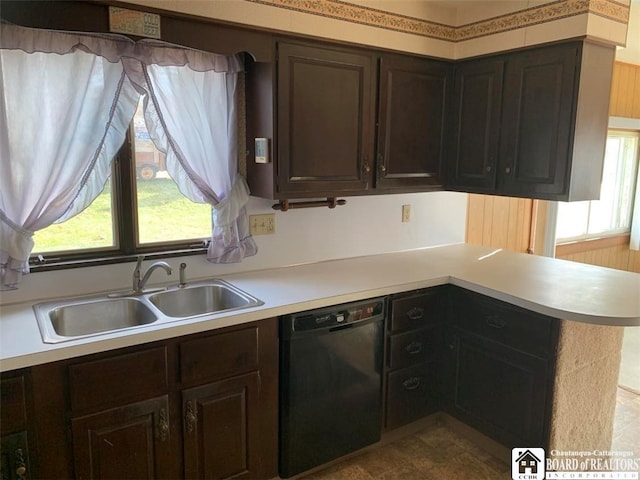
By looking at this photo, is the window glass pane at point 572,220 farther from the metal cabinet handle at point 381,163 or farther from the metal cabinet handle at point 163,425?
the metal cabinet handle at point 163,425

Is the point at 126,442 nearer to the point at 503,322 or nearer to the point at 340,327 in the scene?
the point at 340,327

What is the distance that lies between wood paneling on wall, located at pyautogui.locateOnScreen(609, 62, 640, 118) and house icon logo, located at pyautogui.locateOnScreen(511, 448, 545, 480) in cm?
389

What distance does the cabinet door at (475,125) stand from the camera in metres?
2.69

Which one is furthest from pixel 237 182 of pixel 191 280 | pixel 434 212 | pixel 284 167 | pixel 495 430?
pixel 495 430

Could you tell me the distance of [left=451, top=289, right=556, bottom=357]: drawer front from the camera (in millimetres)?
2143

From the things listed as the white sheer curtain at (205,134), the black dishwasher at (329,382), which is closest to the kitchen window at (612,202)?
the black dishwasher at (329,382)

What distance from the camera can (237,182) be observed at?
2434 millimetres

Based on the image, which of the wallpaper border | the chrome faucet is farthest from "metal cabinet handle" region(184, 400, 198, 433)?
the wallpaper border

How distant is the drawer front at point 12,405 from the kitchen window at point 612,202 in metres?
4.79

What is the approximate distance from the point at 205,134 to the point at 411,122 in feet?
3.76

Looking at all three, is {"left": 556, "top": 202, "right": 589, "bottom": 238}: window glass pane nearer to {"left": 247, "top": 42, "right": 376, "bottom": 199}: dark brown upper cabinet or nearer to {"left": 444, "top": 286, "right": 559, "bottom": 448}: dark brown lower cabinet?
{"left": 444, "top": 286, "right": 559, "bottom": 448}: dark brown lower cabinet

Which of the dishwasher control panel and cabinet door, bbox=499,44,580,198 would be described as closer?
the dishwasher control panel

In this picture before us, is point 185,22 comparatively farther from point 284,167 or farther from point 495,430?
point 495,430

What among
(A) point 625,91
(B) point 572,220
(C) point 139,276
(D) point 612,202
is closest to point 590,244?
(B) point 572,220
